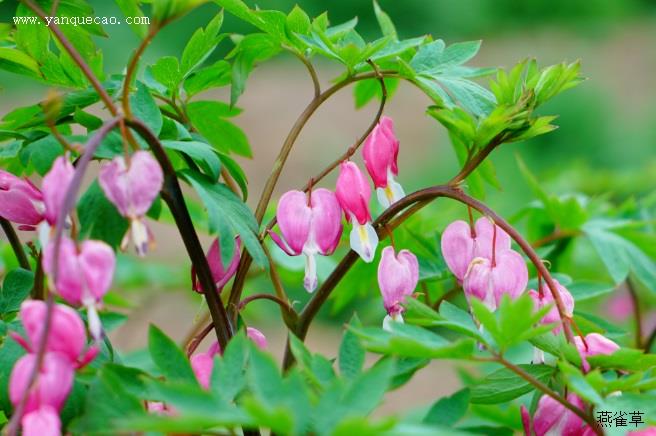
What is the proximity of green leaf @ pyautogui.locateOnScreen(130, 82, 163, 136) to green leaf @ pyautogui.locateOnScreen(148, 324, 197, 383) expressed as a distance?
20cm

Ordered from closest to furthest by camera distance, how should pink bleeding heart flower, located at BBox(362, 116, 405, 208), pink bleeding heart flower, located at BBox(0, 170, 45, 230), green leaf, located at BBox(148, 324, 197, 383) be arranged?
green leaf, located at BBox(148, 324, 197, 383)
pink bleeding heart flower, located at BBox(0, 170, 45, 230)
pink bleeding heart flower, located at BBox(362, 116, 405, 208)

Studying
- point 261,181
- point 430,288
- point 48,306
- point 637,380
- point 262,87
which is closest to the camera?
point 48,306

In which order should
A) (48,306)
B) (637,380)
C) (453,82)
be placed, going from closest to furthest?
(48,306) → (637,380) → (453,82)

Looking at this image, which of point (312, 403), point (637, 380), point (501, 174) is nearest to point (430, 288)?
point (637, 380)

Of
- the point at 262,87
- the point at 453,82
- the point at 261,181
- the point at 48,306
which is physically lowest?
the point at 261,181

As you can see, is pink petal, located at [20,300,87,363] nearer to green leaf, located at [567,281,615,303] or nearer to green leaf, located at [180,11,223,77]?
green leaf, located at [180,11,223,77]

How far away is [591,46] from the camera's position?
8.26 meters

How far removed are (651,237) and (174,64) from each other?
2.56 feet

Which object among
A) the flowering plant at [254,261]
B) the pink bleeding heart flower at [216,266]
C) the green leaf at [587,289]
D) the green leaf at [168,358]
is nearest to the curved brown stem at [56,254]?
the flowering plant at [254,261]

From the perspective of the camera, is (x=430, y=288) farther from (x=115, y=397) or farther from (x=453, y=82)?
(x=115, y=397)

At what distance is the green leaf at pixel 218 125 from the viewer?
105 cm

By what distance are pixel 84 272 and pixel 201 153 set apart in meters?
0.19

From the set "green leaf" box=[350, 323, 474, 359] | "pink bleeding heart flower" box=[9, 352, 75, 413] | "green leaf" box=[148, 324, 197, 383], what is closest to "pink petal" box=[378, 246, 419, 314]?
"green leaf" box=[350, 323, 474, 359]

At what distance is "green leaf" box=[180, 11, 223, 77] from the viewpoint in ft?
3.06
